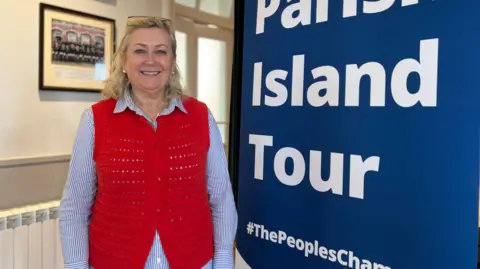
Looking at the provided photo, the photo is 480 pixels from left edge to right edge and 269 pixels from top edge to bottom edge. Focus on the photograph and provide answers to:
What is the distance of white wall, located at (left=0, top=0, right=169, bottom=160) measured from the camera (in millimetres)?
2053

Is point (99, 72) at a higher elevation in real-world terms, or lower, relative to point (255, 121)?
higher

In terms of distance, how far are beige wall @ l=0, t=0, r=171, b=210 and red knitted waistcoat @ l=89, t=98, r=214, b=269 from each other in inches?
42.5

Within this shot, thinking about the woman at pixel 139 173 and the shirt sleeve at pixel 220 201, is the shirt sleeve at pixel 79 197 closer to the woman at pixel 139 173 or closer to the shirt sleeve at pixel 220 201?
the woman at pixel 139 173

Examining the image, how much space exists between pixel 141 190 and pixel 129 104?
253mm

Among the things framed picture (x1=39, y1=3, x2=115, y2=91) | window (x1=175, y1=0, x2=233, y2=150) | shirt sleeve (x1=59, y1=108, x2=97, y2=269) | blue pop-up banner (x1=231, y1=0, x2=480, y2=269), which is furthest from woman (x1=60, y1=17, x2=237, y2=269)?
window (x1=175, y1=0, x2=233, y2=150)

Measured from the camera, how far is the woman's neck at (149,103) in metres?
1.27

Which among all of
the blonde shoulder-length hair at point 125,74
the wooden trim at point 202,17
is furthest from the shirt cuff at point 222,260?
the wooden trim at point 202,17

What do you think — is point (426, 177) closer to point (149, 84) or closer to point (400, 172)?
point (400, 172)

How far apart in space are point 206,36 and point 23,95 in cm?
175

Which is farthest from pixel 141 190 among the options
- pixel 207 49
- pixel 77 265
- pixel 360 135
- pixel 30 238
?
pixel 207 49

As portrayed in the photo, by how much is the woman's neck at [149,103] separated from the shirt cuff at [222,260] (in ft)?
1.56

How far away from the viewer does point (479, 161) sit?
1.02m

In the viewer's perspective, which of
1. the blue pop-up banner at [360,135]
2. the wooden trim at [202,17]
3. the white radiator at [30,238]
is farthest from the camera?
the wooden trim at [202,17]

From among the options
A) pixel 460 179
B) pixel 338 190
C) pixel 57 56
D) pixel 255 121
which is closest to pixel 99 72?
pixel 57 56
